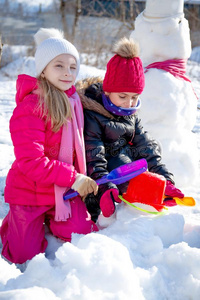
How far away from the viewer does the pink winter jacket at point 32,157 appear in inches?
75.4

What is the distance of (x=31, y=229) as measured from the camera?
2.02 m

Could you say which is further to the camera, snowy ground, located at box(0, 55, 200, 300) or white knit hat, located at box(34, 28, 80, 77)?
white knit hat, located at box(34, 28, 80, 77)

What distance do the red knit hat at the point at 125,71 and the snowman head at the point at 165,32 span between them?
1.10m

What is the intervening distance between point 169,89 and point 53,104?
4.37 feet

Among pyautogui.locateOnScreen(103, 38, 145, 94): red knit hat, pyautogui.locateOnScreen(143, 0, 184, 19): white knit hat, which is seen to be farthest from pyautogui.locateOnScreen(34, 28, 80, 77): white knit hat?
pyautogui.locateOnScreen(143, 0, 184, 19): white knit hat

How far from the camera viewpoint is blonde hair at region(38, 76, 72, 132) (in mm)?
1949

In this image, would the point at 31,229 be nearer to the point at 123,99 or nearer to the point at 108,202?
Result: the point at 108,202

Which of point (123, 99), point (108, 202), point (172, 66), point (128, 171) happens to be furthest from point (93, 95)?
point (172, 66)

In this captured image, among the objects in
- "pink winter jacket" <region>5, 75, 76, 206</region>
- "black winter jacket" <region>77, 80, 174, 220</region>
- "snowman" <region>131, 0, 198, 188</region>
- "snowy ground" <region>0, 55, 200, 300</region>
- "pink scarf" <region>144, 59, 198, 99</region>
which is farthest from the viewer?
"pink scarf" <region>144, 59, 198, 99</region>

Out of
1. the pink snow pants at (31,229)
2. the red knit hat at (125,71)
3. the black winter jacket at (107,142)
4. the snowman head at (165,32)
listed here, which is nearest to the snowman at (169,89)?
the snowman head at (165,32)

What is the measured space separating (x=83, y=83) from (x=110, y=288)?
1.41 meters

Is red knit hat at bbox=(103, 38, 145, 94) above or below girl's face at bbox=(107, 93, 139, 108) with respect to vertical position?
above

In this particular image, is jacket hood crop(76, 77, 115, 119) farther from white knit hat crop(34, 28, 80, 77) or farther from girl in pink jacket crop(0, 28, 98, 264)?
white knit hat crop(34, 28, 80, 77)

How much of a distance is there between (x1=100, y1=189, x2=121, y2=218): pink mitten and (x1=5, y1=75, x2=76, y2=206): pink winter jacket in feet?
0.63
